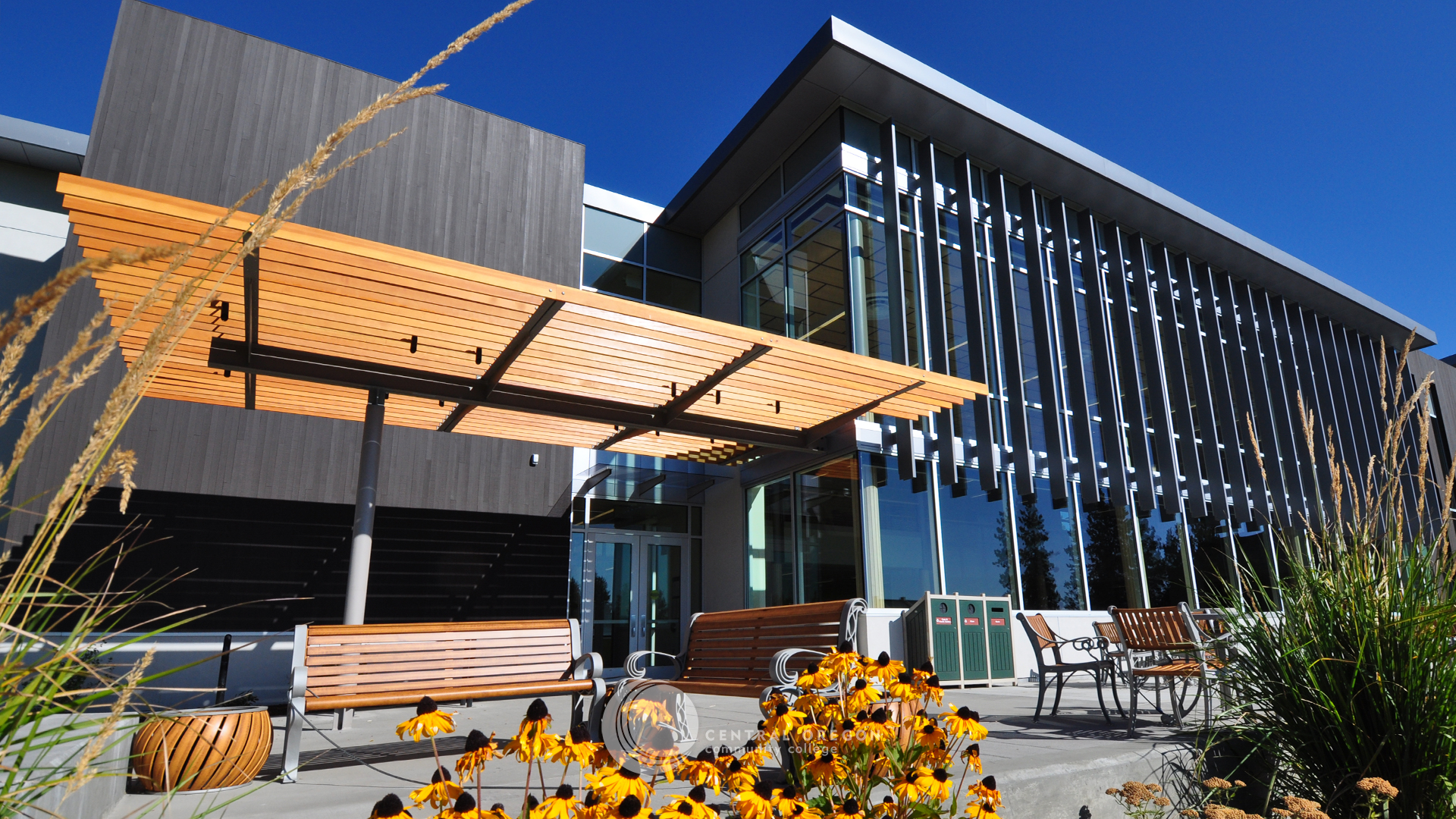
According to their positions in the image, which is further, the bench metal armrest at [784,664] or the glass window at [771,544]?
the glass window at [771,544]

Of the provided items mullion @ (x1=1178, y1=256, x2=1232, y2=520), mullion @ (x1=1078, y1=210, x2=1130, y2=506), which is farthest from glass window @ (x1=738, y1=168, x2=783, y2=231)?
mullion @ (x1=1178, y1=256, x2=1232, y2=520)

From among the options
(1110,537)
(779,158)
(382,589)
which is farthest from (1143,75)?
(382,589)

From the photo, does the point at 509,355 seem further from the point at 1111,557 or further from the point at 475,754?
the point at 1111,557

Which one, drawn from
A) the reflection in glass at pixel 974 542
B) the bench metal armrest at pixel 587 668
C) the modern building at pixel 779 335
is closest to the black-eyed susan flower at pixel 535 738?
the bench metal armrest at pixel 587 668

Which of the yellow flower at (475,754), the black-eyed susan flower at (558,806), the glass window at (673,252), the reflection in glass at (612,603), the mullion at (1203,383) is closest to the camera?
the black-eyed susan flower at (558,806)

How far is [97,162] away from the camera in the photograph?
10352mm

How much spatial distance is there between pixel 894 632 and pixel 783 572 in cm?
204

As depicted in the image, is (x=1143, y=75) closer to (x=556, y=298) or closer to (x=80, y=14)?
(x=556, y=298)

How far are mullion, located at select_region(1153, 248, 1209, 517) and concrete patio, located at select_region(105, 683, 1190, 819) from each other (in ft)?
28.2

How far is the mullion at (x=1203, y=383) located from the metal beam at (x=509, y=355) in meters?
12.3

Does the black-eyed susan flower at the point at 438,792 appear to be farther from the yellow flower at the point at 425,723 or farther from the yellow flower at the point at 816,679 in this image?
the yellow flower at the point at 816,679

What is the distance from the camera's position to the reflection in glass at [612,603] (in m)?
12.5

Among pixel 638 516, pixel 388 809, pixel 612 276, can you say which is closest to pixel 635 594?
pixel 638 516

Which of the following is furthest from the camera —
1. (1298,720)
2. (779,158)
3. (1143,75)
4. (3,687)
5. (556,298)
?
(1143,75)
